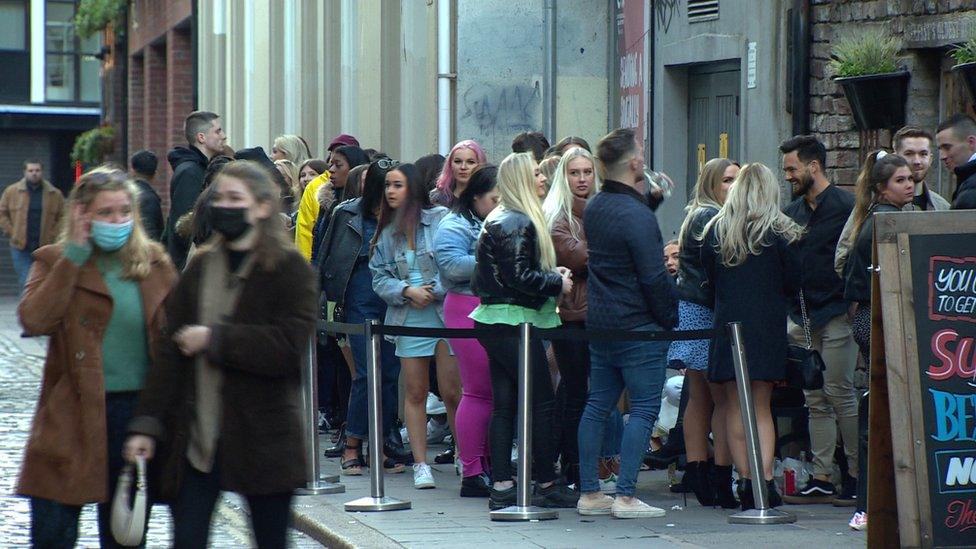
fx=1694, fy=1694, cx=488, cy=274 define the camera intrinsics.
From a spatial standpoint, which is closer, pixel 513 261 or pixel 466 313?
pixel 513 261

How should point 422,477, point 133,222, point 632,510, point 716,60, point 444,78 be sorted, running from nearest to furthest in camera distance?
point 133,222
point 632,510
point 422,477
point 716,60
point 444,78

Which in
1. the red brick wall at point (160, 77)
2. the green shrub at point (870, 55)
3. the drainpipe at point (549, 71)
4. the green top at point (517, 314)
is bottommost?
the green top at point (517, 314)

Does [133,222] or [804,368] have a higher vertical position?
[133,222]

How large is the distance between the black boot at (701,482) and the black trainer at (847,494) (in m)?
0.65

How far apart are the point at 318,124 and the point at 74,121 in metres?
22.7

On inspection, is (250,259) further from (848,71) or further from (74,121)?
(74,121)

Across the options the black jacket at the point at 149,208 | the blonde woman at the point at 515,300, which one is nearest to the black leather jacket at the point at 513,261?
the blonde woman at the point at 515,300

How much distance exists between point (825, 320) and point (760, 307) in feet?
2.01

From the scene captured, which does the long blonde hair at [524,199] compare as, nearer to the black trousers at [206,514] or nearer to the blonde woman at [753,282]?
the blonde woman at [753,282]

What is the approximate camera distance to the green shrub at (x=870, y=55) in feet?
34.4

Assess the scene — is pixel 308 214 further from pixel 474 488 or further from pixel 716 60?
pixel 716 60

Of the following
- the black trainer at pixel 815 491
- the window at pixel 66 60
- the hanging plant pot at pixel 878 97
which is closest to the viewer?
the black trainer at pixel 815 491

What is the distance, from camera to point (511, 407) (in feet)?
28.0

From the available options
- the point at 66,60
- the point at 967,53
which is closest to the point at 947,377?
the point at 967,53
